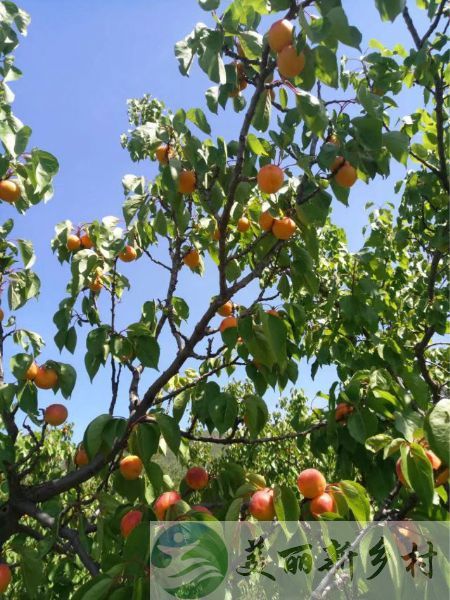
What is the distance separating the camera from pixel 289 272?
2221 mm

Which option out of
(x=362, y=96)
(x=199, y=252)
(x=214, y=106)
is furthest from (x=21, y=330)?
(x=362, y=96)

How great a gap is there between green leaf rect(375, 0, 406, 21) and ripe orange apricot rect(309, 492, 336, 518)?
1.25m

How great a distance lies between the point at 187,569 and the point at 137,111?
400 centimetres

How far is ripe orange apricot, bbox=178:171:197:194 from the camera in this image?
1.97 metres

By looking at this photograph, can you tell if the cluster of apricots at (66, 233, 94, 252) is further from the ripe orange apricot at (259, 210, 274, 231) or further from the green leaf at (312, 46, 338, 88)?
the green leaf at (312, 46, 338, 88)

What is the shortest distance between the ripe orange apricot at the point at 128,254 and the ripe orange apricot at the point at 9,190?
557mm

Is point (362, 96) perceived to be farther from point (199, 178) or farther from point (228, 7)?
point (199, 178)

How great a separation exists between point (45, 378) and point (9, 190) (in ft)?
2.64

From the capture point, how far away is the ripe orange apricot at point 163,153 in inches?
79.3

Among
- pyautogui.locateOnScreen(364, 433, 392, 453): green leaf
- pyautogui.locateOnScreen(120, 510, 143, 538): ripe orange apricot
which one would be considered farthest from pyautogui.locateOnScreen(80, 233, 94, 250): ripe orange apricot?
pyautogui.locateOnScreen(364, 433, 392, 453): green leaf

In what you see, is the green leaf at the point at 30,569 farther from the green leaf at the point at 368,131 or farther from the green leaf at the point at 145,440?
the green leaf at the point at 368,131

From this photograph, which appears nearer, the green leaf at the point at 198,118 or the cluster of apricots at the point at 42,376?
the green leaf at the point at 198,118

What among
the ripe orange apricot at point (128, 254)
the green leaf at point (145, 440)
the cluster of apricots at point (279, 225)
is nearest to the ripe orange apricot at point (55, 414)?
the green leaf at point (145, 440)

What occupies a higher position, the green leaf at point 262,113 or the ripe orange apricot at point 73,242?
the ripe orange apricot at point 73,242
